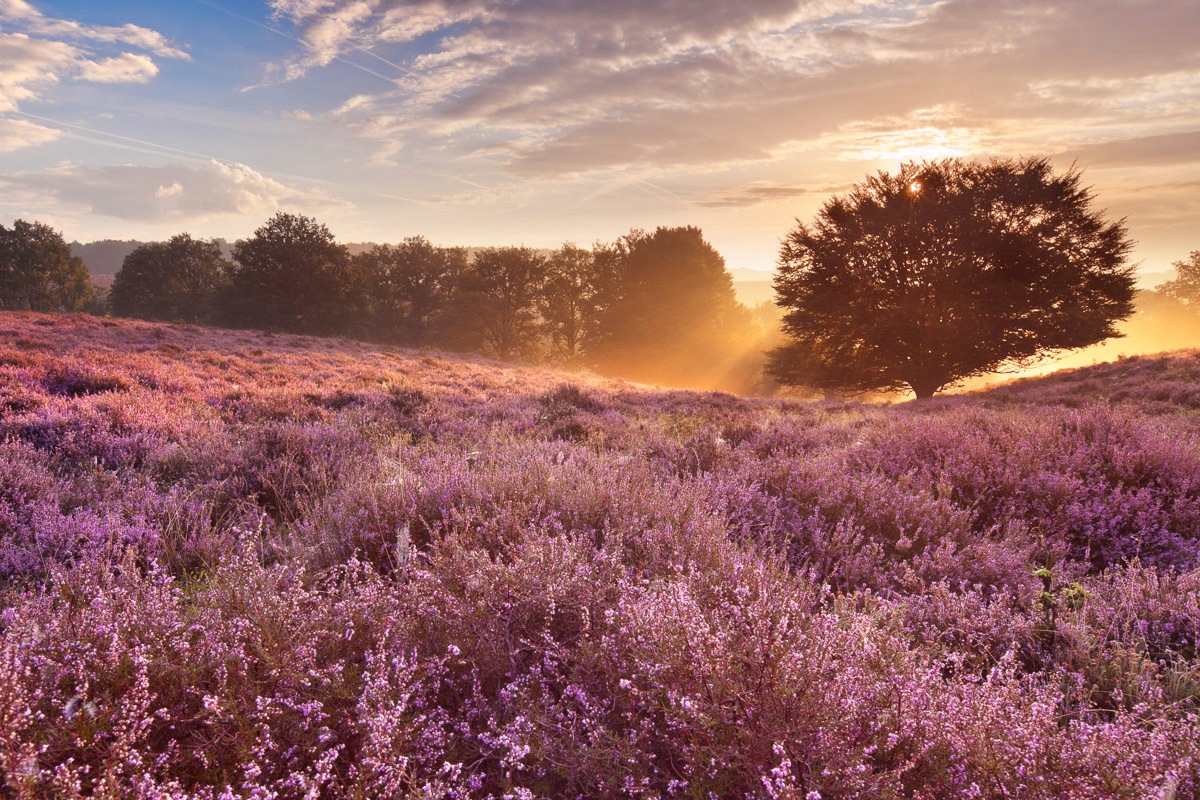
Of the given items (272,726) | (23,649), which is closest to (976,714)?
(272,726)

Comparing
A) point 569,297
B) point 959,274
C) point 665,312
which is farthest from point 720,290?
point 959,274

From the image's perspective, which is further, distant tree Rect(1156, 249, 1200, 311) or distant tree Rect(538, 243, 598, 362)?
distant tree Rect(1156, 249, 1200, 311)

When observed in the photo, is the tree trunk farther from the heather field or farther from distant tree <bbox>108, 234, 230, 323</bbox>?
distant tree <bbox>108, 234, 230, 323</bbox>

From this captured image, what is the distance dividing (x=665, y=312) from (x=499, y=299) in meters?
14.7

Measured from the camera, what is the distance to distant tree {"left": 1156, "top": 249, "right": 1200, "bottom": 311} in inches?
2849

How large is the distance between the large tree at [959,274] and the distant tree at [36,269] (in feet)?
215

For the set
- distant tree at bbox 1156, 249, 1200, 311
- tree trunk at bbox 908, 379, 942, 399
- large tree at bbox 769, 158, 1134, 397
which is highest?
→ distant tree at bbox 1156, 249, 1200, 311

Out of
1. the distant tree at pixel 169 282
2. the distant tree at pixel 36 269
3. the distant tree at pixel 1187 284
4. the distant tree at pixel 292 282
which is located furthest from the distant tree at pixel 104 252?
the distant tree at pixel 1187 284

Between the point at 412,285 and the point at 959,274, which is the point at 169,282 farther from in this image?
the point at 959,274

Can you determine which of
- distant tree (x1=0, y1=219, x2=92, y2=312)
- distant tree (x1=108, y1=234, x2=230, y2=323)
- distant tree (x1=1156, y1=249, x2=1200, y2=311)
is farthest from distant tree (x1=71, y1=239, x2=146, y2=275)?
distant tree (x1=1156, y1=249, x2=1200, y2=311)

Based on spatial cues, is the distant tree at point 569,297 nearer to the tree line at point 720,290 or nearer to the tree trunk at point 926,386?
the tree line at point 720,290

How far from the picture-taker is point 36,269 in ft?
163

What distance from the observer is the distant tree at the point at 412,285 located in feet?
159

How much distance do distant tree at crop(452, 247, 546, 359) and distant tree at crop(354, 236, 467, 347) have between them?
2.39 meters
